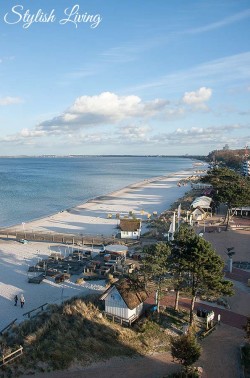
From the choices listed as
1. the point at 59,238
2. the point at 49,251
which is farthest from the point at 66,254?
the point at 59,238

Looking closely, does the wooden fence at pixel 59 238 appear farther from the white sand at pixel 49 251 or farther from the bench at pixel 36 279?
the bench at pixel 36 279

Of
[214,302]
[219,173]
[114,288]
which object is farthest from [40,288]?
[219,173]

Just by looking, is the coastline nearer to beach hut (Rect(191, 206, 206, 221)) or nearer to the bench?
beach hut (Rect(191, 206, 206, 221))

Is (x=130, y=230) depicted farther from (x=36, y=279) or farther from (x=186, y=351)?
(x=186, y=351)

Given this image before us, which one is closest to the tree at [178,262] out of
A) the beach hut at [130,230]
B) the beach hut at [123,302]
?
the beach hut at [123,302]

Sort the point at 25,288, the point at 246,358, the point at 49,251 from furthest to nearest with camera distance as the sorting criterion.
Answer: the point at 49,251, the point at 25,288, the point at 246,358
